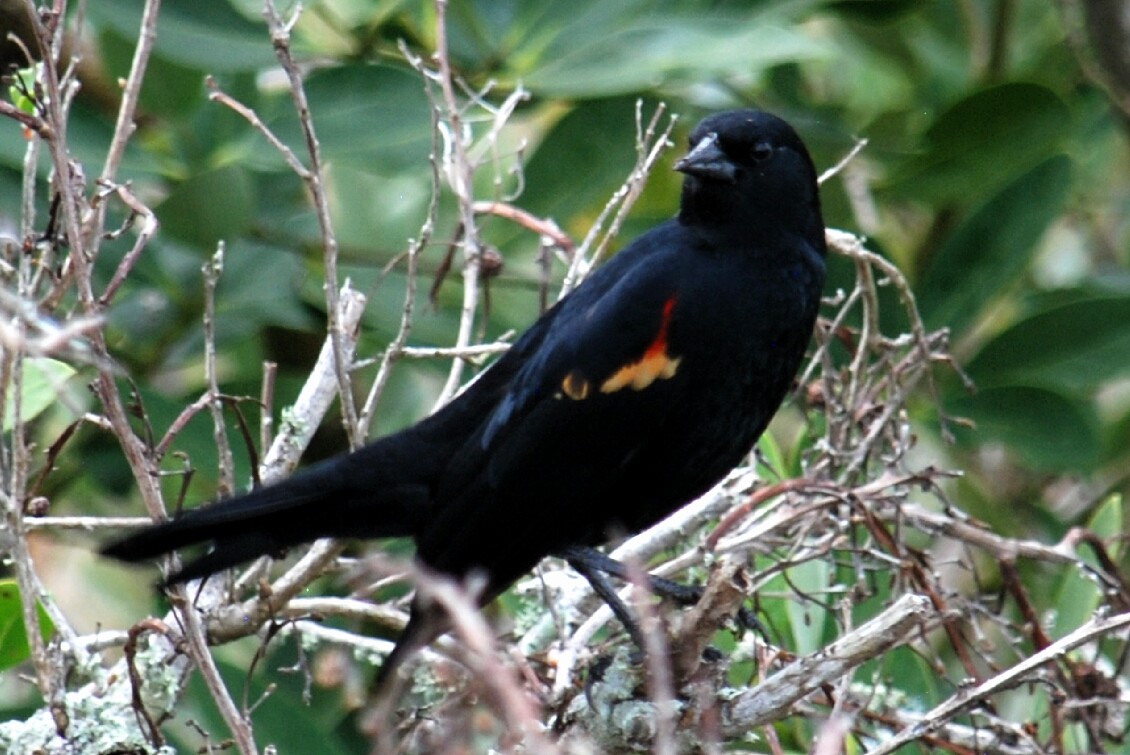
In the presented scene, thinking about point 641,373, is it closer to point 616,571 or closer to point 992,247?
point 616,571

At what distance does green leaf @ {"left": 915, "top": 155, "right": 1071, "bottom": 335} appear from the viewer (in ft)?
12.7

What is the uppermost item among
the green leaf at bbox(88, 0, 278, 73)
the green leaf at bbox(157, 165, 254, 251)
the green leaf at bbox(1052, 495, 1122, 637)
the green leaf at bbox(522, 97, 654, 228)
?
the green leaf at bbox(88, 0, 278, 73)

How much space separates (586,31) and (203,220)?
38.8 inches

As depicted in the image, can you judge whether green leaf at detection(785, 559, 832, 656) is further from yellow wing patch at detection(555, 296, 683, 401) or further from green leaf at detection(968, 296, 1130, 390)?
green leaf at detection(968, 296, 1130, 390)

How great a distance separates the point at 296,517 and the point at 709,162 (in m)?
0.97

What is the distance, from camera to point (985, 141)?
405 centimetres

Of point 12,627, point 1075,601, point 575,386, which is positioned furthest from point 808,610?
point 12,627

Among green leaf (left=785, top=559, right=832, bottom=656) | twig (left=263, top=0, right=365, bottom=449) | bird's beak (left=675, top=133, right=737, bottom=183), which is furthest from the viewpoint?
green leaf (left=785, top=559, right=832, bottom=656)

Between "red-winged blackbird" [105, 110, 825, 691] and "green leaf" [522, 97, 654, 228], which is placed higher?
"green leaf" [522, 97, 654, 228]

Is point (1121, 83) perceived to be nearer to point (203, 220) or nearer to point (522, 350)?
point (522, 350)

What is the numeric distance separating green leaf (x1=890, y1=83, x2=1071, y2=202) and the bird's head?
1.12 metres

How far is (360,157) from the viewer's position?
144 inches

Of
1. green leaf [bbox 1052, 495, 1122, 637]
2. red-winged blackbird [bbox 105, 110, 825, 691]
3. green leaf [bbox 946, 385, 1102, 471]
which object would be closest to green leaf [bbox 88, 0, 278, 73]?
red-winged blackbird [bbox 105, 110, 825, 691]

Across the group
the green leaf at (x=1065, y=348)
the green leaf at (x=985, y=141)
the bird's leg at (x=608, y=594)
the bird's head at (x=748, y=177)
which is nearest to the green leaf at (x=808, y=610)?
the bird's leg at (x=608, y=594)
